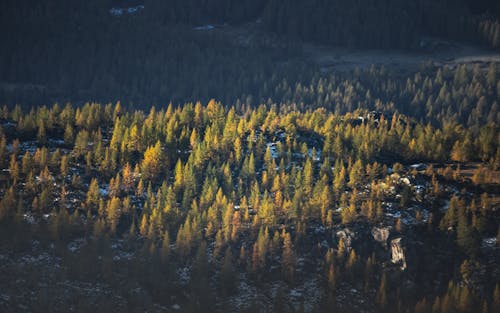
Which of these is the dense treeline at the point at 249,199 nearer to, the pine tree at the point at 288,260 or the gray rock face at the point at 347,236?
the pine tree at the point at 288,260

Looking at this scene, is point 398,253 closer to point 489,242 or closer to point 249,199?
point 489,242

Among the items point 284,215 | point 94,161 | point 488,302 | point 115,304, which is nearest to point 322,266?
point 284,215

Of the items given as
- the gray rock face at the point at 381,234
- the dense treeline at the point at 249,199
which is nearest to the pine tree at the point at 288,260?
the dense treeline at the point at 249,199

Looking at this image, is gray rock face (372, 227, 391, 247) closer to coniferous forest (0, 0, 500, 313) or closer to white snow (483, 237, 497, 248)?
coniferous forest (0, 0, 500, 313)

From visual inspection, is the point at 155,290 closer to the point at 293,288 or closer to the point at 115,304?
the point at 115,304

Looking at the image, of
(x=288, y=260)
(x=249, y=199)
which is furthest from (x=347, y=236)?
(x=249, y=199)

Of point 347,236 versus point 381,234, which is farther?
point 381,234
